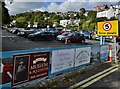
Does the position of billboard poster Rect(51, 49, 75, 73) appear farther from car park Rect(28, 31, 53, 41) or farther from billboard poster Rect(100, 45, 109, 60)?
car park Rect(28, 31, 53, 41)

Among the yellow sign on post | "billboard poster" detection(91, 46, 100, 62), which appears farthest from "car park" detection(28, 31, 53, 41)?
"billboard poster" detection(91, 46, 100, 62)

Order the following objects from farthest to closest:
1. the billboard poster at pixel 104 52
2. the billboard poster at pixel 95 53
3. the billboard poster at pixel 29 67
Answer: the billboard poster at pixel 104 52, the billboard poster at pixel 95 53, the billboard poster at pixel 29 67

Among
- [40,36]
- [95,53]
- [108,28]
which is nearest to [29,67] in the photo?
[95,53]

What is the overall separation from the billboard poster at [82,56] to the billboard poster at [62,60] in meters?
0.46

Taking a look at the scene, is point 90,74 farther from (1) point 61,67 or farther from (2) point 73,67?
(1) point 61,67

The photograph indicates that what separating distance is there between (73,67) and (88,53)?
173 cm

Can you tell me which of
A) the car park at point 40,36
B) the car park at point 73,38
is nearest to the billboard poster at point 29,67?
the car park at point 73,38

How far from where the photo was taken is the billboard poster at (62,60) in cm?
841

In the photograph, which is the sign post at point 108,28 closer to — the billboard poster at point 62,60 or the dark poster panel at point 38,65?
the billboard poster at point 62,60

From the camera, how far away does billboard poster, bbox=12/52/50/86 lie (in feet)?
22.2

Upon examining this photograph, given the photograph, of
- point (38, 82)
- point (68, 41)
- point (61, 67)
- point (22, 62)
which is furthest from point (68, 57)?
point (68, 41)

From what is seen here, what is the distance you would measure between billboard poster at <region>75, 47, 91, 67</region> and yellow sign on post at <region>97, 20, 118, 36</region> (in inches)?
129

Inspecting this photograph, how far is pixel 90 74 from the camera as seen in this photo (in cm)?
980

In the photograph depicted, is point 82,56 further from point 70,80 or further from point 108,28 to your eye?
point 108,28
